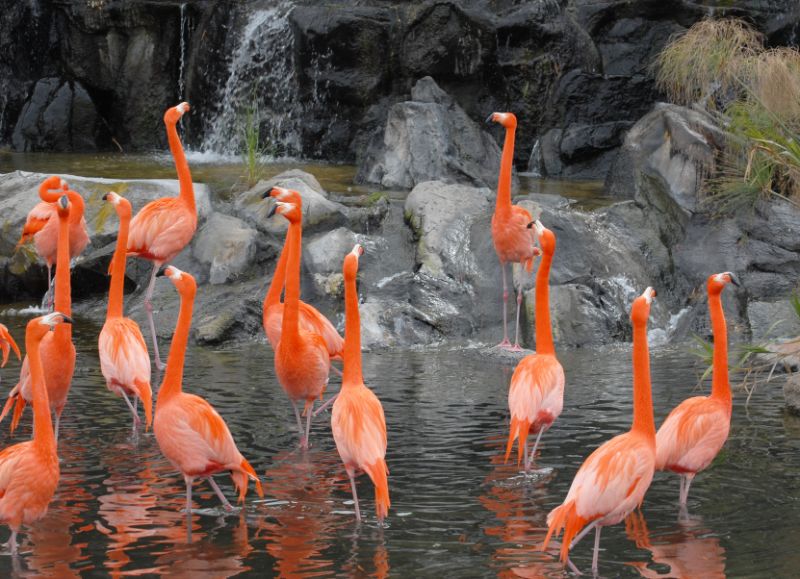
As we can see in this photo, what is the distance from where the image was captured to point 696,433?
18.4ft

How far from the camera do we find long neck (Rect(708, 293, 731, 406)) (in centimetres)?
579

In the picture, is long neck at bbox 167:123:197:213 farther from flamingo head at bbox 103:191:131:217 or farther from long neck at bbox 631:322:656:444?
long neck at bbox 631:322:656:444

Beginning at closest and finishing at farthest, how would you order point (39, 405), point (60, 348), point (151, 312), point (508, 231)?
point (39, 405) < point (60, 348) < point (151, 312) < point (508, 231)

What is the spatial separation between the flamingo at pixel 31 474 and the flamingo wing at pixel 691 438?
2.85 metres

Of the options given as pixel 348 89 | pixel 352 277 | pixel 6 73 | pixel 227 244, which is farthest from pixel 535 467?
pixel 6 73

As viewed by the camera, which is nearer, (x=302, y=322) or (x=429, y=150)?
(x=302, y=322)

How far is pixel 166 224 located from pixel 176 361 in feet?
10.4

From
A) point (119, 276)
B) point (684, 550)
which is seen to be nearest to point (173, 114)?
point (119, 276)

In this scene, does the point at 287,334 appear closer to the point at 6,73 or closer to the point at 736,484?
the point at 736,484

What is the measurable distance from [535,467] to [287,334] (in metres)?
1.64

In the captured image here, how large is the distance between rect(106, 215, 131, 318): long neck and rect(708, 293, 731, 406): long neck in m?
3.68

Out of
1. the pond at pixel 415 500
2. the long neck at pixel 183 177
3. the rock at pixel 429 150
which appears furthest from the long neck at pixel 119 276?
the rock at pixel 429 150

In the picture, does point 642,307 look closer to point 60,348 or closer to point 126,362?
point 126,362

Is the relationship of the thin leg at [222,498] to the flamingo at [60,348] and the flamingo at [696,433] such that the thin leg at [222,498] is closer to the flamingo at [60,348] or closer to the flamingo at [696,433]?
the flamingo at [60,348]
